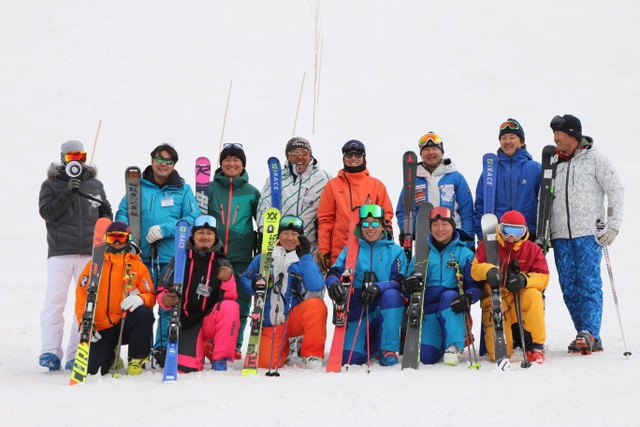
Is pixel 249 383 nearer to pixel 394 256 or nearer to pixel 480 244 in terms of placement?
pixel 394 256

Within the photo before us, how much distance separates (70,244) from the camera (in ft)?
18.9

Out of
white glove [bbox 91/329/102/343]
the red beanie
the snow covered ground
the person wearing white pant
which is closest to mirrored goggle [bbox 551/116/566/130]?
the red beanie

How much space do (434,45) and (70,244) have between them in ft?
57.8

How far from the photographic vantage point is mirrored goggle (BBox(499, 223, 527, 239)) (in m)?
5.45

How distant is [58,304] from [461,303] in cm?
292

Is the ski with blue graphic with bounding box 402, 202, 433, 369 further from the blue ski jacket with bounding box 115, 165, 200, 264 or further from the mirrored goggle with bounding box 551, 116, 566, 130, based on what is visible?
the blue ski jacket with bounding box 115, 165, 200, 264

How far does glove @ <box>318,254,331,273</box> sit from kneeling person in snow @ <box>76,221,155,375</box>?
4.41ft

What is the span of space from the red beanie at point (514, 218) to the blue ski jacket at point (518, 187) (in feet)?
1.59

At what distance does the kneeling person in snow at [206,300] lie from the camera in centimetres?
537

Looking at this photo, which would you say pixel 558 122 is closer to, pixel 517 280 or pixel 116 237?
pixel 517 280

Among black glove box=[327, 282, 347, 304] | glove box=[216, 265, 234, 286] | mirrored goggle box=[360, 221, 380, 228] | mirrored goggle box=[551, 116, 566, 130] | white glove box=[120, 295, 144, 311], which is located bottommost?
white glove box=[120, 295, 144, 311]

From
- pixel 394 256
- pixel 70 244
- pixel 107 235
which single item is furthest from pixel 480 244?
pixel 70 244

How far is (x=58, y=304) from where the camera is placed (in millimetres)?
5738

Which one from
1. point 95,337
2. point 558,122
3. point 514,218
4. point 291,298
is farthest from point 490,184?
point 95,337
